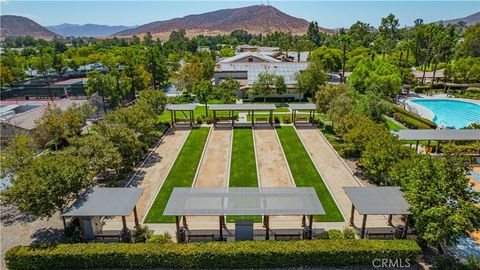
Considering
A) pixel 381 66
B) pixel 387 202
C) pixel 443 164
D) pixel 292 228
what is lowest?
pixel 292 228

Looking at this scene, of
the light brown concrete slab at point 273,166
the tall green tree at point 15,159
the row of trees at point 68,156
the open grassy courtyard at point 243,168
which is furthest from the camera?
the open grassy courtyard at point 243,168

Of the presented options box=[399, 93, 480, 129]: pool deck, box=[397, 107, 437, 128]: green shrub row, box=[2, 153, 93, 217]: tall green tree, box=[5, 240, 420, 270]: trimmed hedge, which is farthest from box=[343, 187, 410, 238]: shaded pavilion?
box=[399, 93, 480, 129]: pool deck

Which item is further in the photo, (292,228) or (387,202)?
(292,228)

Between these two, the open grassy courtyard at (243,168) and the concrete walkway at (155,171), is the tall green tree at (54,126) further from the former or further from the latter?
the open grassy courtyard at (243,168)

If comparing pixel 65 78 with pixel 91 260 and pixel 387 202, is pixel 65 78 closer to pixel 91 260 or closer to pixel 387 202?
pixel 91 260

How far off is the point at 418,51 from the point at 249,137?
230ft

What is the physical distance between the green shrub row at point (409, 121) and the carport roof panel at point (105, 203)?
34.6m

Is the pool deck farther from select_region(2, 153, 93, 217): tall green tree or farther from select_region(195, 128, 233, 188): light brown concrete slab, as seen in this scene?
select_region(2, 153, 93, 217): tall green tree

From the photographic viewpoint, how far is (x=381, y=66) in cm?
5259

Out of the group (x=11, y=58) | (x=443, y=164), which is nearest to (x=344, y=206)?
(x=443, y=164)

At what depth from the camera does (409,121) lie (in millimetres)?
40344

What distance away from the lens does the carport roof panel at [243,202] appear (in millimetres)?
18125

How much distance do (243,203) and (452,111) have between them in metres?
47.7

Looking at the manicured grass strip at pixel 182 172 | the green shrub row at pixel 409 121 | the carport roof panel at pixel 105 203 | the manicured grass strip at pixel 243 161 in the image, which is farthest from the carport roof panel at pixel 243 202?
the green shrub row at pixel 409 121
